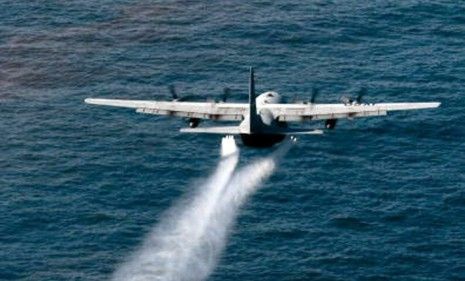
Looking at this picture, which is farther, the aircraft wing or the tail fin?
the aircraft wing

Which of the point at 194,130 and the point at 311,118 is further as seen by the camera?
the point at 311,118

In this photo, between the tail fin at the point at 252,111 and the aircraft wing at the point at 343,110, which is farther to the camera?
the aircraft wing at the point at 343,110

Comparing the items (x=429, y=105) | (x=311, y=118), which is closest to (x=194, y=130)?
(x=311, y=118)

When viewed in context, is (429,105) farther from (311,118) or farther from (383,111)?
(311,118)

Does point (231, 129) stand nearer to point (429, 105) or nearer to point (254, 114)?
point (254, 114)

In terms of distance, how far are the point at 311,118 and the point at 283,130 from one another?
9322mm

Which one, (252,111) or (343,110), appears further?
(343,110)

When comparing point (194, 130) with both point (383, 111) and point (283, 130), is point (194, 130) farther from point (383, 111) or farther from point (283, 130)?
point (383, 111)

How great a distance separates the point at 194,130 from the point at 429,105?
3853 centimetres

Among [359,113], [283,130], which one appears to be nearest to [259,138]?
[283,130]

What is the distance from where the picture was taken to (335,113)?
197 metres

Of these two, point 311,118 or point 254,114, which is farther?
point 311,118

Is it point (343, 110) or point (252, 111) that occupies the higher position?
point (252, 111)

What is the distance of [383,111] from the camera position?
19225 centimetres
